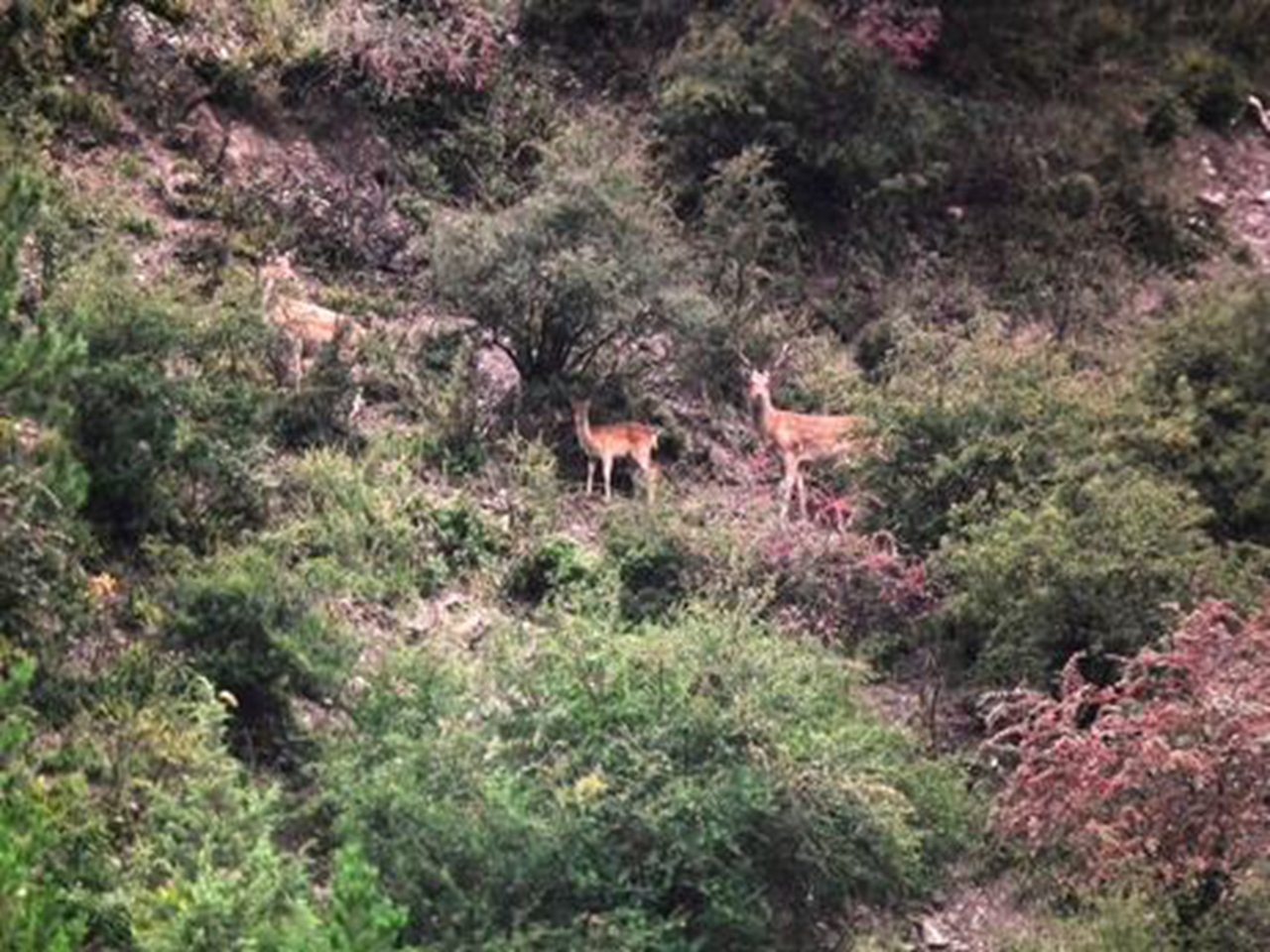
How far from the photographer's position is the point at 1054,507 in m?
14.1

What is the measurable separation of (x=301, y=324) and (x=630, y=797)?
5.77m

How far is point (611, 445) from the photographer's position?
51.0 feet

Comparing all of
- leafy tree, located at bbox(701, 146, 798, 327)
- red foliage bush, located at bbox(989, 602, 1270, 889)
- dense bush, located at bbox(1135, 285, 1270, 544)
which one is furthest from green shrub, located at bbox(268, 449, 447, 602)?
dense bush, located at bbox(1135, 285, 1270, 544)

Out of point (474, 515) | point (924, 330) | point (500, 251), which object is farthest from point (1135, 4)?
point (474, 515)

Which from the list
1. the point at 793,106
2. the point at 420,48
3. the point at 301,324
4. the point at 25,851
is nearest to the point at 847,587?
the point at 301,324

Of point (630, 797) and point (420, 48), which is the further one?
point (420, 48)

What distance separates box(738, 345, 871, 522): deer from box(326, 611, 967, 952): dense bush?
11.3 ft

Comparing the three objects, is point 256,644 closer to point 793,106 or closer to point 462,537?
point 462,537

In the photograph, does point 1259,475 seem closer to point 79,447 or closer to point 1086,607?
point 1086,607

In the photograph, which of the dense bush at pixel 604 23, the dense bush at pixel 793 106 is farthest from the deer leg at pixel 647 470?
the dense bush at pixel 604 23

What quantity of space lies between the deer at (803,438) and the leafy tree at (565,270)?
1312 mm

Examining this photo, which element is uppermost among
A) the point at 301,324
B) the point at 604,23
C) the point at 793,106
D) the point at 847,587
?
the point at 604,23

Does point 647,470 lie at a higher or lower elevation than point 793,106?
lower

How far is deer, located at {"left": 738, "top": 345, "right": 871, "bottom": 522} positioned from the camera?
51.3ft
